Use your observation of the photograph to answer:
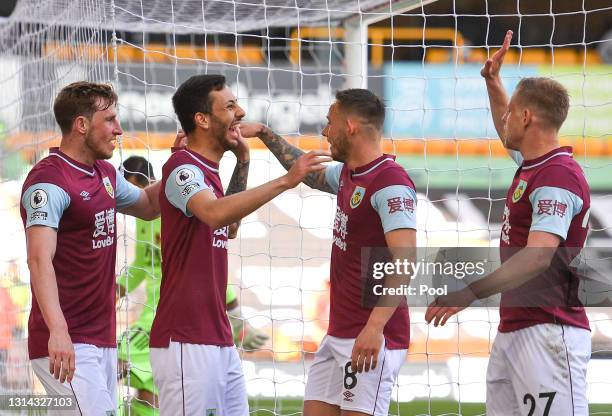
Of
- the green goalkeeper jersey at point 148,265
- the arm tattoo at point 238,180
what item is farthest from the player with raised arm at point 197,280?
the green goalkeeper jersey at point 148,265

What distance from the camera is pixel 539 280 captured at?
4250 mm

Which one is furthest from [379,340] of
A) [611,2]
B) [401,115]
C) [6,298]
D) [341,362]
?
[611,2]

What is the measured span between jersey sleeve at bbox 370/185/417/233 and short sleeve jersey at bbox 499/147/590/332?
1.48 feet

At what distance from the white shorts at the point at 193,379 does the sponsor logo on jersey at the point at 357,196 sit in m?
0.84

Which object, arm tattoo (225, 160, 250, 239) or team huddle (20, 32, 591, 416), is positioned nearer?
team huddle (20, 32, 591, 416)

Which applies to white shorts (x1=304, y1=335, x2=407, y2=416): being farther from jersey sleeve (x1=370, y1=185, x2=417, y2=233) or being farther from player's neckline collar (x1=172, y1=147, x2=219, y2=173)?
player's neckline collar (x1=172, y1=147, x2=219, y2=173)

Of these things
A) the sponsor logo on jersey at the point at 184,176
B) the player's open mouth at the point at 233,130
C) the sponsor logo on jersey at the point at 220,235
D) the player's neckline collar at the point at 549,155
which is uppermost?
the player's open mouth at the point at 233,130

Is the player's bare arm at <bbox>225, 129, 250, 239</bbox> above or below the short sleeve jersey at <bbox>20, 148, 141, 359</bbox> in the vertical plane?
above

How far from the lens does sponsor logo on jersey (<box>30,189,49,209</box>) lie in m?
4.17

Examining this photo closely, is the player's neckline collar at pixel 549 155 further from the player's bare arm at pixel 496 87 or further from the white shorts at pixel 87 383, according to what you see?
the white shorts at pixel 87 383

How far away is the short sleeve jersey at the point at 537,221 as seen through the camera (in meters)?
4.12

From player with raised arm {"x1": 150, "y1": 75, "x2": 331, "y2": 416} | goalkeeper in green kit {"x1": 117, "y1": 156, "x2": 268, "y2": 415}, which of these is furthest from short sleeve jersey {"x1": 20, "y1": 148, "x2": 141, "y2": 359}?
goalkeeper in green kit {"x1": 117, "y1": 156, "x2": 268, "y2": 415}

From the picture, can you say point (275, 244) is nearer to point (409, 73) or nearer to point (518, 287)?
point (409, 73)

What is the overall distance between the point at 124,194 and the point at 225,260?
68 centimetres
